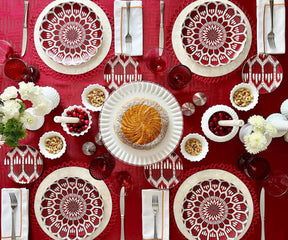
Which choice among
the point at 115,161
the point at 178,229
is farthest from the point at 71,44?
the point at 178,229

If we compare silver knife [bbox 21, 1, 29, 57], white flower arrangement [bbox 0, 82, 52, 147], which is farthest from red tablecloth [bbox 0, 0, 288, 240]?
white flower arrangement [bbox 0, 82, 52, 147]

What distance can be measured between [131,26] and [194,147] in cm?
72

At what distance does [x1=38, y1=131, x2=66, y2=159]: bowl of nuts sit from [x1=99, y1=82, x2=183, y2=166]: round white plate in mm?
335

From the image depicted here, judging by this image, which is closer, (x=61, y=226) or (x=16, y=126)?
(x=16, y=126)

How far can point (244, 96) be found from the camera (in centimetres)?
150

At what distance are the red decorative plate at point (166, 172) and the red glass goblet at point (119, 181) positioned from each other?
0.10 metres

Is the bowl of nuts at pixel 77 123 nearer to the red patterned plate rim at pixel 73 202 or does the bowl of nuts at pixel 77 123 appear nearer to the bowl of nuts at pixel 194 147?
the red patterned plate rim at pixel 73 202

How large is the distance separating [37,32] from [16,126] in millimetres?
588

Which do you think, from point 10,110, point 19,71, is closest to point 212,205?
point 10,110

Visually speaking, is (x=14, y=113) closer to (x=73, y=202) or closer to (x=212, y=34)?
(x=73, y=202)

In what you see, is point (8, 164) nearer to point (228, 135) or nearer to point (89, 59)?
point (89, 59)

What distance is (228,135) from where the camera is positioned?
1438 millimetres

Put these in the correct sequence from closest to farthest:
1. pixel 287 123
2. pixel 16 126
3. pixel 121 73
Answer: pixel 16 126
pixel 287 123
pixel 121 73

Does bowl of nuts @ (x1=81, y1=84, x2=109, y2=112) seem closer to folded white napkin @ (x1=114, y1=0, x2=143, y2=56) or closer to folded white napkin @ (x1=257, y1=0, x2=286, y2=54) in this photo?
folded white napkin @ (x1=114, y1=0, x2=143, y2=56)
